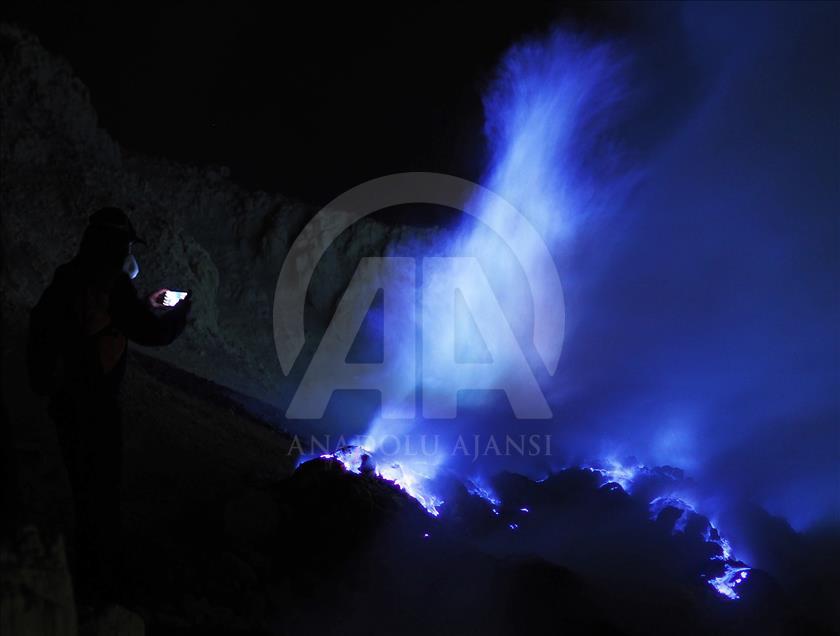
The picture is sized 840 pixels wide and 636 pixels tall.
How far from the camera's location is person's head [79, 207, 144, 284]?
12.1 feet

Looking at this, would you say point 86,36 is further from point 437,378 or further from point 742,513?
point 742,513

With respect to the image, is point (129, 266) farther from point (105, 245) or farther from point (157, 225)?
point (157, 225)

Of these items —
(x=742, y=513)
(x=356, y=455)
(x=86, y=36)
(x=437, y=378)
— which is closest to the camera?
(x=356, y=455)

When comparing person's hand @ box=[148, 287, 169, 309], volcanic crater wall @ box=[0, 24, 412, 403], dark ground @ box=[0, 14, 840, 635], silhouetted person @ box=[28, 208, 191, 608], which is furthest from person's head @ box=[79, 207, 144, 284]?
volcanic crater wall @ box=[0, 24, 412, 403]

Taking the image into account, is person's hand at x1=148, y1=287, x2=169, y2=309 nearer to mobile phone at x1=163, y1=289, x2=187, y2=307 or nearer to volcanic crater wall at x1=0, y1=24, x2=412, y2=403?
mobile phone at x1=163, y1=289, x2=187, y2=307

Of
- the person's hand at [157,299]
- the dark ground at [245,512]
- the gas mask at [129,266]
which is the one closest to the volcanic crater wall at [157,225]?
the dark ground at [245,512]

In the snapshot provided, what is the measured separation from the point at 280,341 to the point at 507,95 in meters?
7.80

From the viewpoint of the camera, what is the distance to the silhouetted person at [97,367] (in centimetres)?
363

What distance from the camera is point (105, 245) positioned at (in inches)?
146

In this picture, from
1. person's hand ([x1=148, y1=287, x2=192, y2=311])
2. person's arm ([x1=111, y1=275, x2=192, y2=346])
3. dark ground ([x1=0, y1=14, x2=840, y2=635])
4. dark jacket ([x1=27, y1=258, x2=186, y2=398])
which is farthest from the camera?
dark ground ([x1=0, y1=14, x2=840, y2=635])

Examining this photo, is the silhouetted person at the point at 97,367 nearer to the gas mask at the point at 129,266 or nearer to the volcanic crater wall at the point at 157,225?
the gas mask at the point at 129,266

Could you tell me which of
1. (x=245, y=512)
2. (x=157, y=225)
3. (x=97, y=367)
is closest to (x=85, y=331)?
(x=97, y=367)

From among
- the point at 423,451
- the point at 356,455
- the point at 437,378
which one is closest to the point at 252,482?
the point at 356,455

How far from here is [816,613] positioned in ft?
36.6
